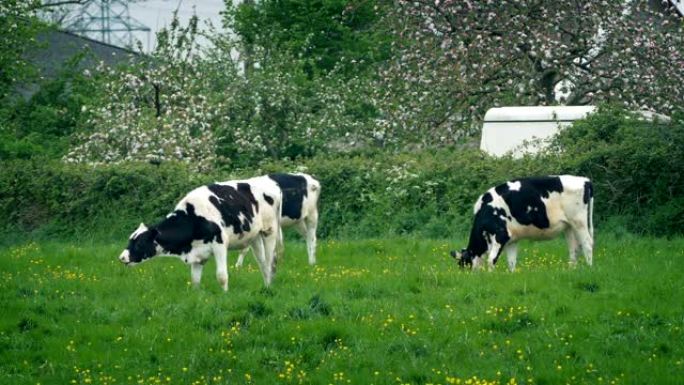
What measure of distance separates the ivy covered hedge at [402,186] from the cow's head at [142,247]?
9.03 m

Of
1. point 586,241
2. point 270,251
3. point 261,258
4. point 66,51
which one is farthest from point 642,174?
point 66,51

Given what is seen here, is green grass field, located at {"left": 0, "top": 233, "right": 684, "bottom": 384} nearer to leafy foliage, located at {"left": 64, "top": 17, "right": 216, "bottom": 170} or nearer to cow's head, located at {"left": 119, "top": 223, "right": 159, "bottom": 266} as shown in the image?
cow's head, located at {"left": 119, "top": 223, "right": 159, "bottom": 266}

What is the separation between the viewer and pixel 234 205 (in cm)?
1895

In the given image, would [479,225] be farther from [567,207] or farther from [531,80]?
[531,80]

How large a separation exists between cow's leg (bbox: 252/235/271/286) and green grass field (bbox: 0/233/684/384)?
274 millimetres

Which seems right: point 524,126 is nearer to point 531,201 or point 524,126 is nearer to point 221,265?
point 531,201

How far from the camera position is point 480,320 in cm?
1559

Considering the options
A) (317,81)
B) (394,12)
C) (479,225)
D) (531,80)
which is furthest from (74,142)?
(479,225)

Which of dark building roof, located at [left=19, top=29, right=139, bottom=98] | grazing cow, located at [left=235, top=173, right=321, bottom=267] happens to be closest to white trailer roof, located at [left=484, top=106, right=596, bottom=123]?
grazing cow, located at [left=235, top=173, right=321, bottom=267]

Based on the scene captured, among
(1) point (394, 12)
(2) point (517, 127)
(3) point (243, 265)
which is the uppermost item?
(1) point (394, 12)

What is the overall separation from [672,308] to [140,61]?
26240 mm

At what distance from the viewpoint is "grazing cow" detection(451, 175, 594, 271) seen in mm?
20078

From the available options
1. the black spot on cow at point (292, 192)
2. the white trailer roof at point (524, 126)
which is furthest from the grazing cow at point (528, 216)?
the white trailer roof at point (524, 126)

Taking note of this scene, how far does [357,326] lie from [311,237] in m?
7.24
